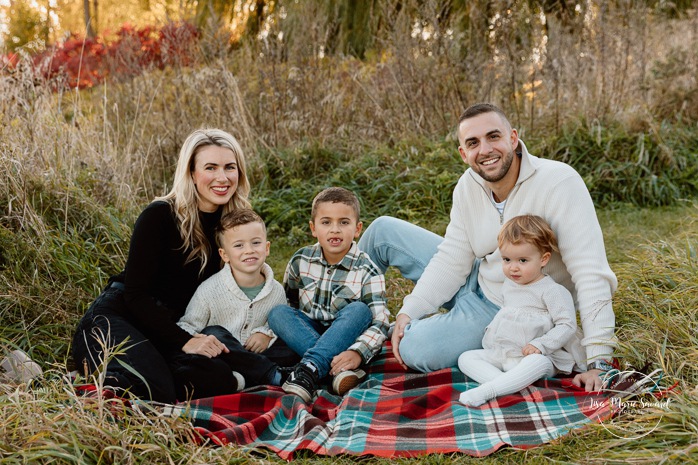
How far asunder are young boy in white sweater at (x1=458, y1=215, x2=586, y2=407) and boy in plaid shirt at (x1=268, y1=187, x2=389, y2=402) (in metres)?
0.53

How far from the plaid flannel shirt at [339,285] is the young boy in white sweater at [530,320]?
61 cm

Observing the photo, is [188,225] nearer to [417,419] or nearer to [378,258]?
[378,258]

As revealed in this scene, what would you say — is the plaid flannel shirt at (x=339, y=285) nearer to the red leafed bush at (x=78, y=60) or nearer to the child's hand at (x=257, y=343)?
the child's hand at (x=257, y=343)

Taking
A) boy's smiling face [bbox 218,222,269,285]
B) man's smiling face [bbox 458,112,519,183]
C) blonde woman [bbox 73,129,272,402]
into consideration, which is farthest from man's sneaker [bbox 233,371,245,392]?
man's smiling face [bbox 458,112,519,183]

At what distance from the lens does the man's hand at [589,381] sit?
2872 millimetres

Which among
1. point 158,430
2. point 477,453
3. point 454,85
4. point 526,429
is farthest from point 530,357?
point 454,85

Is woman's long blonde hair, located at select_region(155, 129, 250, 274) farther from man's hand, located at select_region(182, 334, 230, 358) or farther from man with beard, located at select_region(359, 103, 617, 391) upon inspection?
man with beard, located at select_region(359, 103, 617, 391)

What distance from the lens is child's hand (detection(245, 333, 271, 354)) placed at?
3.47 metres

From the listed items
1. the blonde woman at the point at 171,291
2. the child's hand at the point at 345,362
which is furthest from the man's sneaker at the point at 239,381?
the child's hand at the point at 345,362

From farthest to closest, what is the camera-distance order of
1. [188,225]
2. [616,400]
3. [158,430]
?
[188,225] < [616,400] < [158,430]

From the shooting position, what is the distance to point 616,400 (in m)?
2.67

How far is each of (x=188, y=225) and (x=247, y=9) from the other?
7065 mm

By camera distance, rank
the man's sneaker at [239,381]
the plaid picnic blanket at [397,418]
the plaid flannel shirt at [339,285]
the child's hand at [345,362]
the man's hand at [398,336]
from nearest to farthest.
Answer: the plaid picnic blanket at [397,418], the man's sneaker at [239,381], the child's hand at [345,362], the man's hand at [398,336], the plaid flannel shirt at [339,285]

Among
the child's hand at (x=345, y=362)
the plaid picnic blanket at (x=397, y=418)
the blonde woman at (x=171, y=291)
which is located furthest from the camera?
the child's hand at (x=345, y=362)
